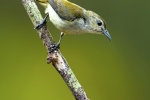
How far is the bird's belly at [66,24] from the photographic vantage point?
2709 millimetres

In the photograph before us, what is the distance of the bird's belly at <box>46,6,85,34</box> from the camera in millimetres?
2709

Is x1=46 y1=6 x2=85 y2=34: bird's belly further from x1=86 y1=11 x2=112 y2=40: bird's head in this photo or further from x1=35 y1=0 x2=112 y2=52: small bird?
x1=86 y1=11 x2=112 y2=40: bird's head

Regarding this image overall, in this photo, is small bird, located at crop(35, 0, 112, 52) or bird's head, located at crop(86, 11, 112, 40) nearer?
small bird, located at crop(35, 0, 112, 52)

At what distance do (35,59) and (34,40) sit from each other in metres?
0.24

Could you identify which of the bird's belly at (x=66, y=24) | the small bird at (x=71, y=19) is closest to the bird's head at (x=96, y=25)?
the small bird at (x=71, y=19)

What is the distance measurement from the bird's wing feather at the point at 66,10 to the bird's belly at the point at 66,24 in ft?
0.10

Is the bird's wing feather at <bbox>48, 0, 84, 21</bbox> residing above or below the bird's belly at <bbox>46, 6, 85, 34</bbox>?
above

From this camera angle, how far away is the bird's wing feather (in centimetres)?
276

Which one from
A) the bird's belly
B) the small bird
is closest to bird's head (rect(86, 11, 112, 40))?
the small bird

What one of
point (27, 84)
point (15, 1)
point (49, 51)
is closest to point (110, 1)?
point (15, 1)

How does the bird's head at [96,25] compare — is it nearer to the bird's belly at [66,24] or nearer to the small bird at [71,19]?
the small bird at [71,19]

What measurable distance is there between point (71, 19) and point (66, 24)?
66 millimetres

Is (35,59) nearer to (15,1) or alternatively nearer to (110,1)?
(15,1)

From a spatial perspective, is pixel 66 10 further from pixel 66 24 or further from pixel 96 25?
pixel 96 25
